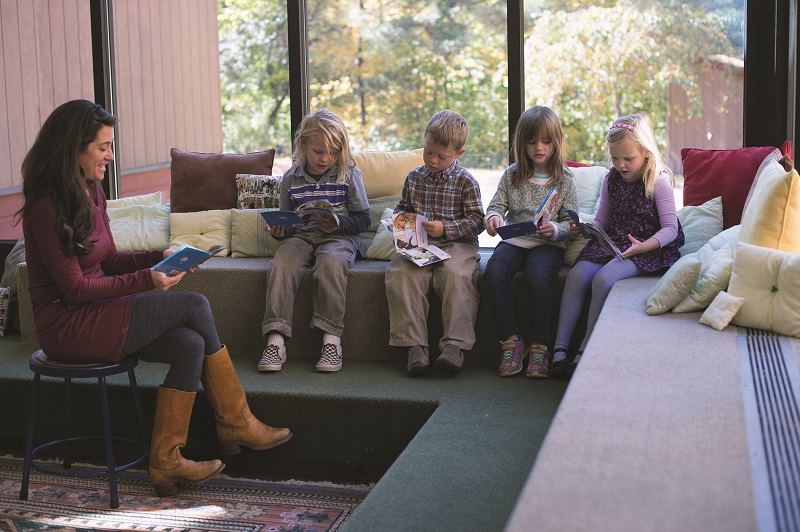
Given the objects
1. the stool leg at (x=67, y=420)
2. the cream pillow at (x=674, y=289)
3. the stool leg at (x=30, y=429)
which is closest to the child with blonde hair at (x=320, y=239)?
the stool leg at (x=67, y=420)

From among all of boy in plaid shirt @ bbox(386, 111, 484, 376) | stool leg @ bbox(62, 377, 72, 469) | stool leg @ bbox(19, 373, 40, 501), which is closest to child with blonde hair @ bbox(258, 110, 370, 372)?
boy in plaid shirt @ bbox(386, 111, 484, 376)

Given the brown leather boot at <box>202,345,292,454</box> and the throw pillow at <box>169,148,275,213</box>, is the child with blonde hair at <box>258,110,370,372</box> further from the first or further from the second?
the throw pillow at <box>169,148,275,213</box>

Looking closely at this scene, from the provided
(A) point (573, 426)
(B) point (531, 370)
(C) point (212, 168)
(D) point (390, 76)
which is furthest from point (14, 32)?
(A) point (573, 426)

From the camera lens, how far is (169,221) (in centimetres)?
436

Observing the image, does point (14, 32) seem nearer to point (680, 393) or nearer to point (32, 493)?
point (32, 493)

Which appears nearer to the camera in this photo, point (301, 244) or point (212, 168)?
point (301, 244)

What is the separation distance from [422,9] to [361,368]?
1.86m

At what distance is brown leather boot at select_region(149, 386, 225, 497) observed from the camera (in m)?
2.94

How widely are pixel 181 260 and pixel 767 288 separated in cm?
173

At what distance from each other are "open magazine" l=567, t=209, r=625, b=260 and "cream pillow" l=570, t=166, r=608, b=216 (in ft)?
1.74

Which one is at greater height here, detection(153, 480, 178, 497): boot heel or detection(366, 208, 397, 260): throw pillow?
detection(366, 208, 397, 260): throw pillow

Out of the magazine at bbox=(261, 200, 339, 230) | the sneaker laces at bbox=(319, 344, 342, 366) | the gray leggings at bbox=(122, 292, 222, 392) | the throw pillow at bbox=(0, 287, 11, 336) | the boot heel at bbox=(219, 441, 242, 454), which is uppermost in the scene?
the magazine at bbox=(261, 200, 339, 230)

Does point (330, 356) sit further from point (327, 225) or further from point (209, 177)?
point (209, 177)

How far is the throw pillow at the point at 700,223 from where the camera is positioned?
3.60 metres
